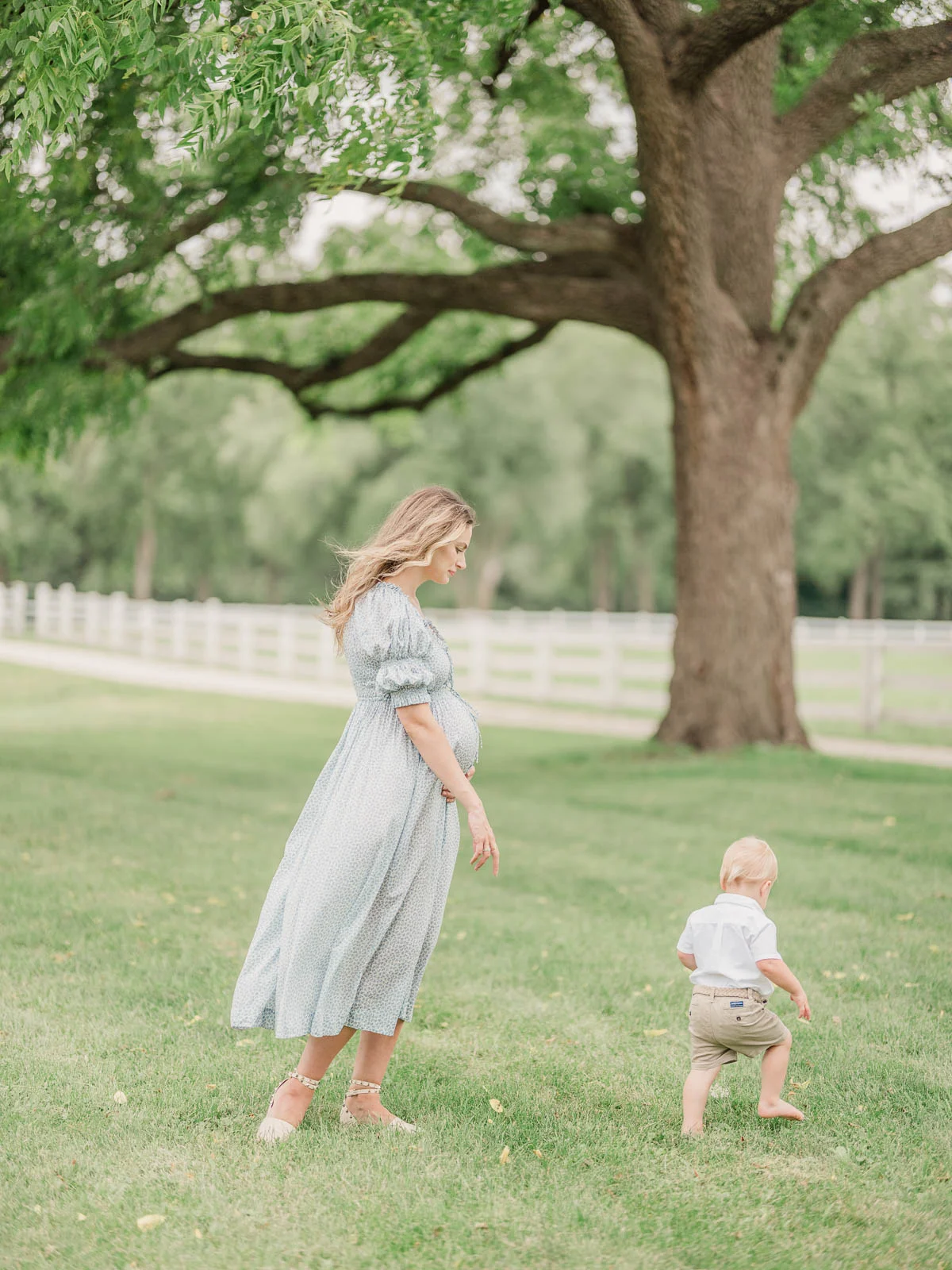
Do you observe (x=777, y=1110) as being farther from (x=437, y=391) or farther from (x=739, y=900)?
(x=437, y=391)

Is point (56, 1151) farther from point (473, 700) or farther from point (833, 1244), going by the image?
point (473, 700)

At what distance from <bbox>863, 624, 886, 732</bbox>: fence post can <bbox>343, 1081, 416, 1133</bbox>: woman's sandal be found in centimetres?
1513

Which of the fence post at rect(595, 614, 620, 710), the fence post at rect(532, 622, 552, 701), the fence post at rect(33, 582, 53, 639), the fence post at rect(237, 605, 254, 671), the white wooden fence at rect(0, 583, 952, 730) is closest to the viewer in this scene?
the white wooden fence at rect(0, 583, 952, 730)

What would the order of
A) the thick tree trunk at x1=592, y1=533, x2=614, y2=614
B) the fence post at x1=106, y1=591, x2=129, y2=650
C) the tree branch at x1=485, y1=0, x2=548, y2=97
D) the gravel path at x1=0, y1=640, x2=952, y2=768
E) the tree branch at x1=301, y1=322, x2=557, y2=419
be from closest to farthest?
the tree branch at x1=485, y1=0, x2=548, y2=97 → the gravel path at x1=0, y1=640, x2=952, y2=768 → the tree branch at x1=301, y1=322, x2=557, y2=419 → the fence post at x1=106, y1=591, x2=129, y2=650 → the thick tree trunk at x1=592, y1=533, x2=614, y2=614

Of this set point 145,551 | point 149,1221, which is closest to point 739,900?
point 149,1221

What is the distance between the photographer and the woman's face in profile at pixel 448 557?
13.8ft

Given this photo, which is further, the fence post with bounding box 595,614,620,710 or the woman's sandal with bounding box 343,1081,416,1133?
the fence post with bounding box 595,614,620,710

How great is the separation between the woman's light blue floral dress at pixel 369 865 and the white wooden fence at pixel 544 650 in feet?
40.7

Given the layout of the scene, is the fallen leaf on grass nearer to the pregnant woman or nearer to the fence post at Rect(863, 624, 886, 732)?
the pregnant woman

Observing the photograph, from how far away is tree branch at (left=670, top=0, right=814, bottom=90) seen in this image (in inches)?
397

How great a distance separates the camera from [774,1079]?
170 inches

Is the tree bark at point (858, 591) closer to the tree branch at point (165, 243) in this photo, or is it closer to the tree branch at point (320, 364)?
the tree branch at point (320, 364)

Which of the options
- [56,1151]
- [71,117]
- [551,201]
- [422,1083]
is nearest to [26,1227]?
[56,1151]

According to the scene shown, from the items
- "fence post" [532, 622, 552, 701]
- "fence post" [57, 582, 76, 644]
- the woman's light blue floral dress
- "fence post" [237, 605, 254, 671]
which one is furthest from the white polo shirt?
"fence post" [57, 582, 76, 644]
